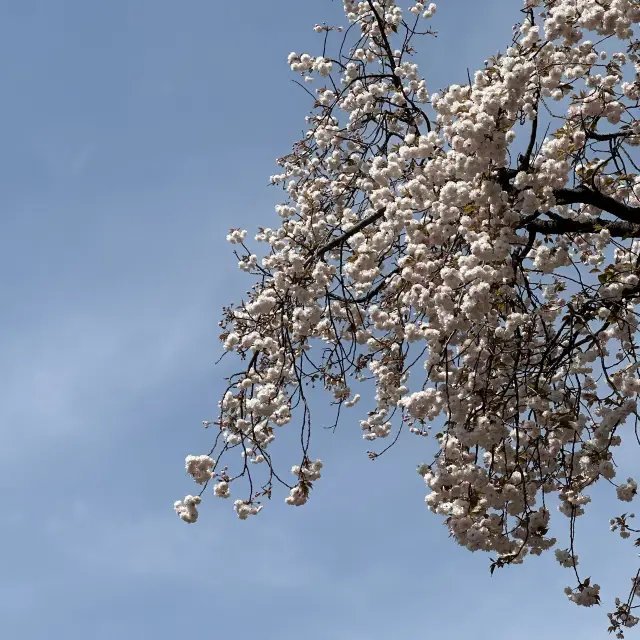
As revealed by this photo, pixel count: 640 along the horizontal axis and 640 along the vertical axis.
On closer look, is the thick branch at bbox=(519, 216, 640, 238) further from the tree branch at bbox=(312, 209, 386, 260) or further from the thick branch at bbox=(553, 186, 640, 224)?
the tree branch at bbox=(312, 209, 386, 260)

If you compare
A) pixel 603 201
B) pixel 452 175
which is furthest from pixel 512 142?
pixel 603 201

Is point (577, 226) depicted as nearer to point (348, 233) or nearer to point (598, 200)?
point (598, 200)

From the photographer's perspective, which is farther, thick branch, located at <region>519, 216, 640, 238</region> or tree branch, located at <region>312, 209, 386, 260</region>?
tree branch, located at <region>312, 209, 386, 260</region>

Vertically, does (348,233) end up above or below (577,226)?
above

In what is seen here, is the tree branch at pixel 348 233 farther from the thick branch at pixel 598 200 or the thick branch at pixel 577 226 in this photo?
the thick branch at pixel 598 200

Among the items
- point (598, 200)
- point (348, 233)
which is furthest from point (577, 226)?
point (348, 233)

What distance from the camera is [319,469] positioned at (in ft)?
20.6

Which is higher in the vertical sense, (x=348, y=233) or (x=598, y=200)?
(x=348, y=233)

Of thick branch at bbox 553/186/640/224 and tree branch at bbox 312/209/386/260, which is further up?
tree branch at bbox 312/209/386/260

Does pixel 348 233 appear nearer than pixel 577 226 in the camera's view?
No

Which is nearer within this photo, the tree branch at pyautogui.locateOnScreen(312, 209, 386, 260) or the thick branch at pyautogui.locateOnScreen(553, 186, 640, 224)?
the thick branch at pyautogui.locateOnScreen(553, 186, 640, 224)

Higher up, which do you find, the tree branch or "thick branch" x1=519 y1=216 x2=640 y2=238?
the tree branch

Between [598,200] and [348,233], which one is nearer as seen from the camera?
[598,200]

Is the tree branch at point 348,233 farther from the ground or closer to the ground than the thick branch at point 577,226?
farther from the ground
